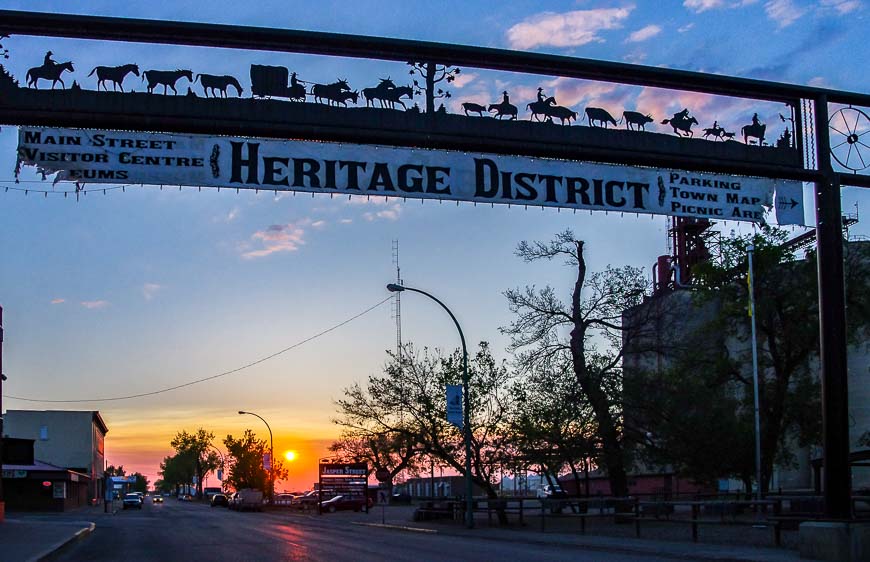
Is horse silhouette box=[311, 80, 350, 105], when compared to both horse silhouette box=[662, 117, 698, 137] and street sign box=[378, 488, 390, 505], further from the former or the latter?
street sign box=[378, 488, 390, 505]

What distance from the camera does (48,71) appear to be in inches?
500

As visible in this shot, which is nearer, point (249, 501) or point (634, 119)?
point (634, 119)

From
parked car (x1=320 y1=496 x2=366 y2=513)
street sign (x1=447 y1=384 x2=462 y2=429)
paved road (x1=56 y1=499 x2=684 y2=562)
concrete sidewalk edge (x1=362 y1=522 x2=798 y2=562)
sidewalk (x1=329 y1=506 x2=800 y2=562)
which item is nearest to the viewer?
concrete sidewalk edge (x1=362 y1=522 x2=798 y2=562)

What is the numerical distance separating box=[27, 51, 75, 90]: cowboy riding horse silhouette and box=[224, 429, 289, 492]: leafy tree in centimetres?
9454

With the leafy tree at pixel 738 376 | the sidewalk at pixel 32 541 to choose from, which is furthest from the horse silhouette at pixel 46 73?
the leafy tree at pixel 738 376

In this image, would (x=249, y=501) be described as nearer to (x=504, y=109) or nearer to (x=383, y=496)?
(x=383, y=496)

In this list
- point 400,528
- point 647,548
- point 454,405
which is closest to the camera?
point 647,548

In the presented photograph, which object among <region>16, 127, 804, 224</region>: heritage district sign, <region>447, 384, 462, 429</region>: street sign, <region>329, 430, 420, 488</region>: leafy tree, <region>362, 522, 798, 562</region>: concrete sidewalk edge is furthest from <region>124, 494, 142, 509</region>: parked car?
<region>16, 127, 804, 224</region>: heritage district sign

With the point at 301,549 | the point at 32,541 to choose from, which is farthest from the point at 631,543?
the point at 32,541

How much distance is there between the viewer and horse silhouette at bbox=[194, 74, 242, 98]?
42.7ft

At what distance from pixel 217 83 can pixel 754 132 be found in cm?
855

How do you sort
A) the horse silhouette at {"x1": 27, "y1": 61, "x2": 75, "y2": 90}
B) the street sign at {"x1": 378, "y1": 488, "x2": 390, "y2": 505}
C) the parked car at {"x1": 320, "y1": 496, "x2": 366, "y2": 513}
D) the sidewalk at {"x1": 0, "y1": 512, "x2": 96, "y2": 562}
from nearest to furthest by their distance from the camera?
the horse silhouette at {"x1": 27, "y1": 61, "x2": 75, "y2": 90} < the sidewalk at {"x1": 0, "y1": 512, "x2": 96, "y2": 562} < the street sign at {"x1": 378, "y1": 488, "x2": 390, "y2": 505} < the parked car at {"x1": 320, "y1": 496, "x2": 366, "y2": 513}

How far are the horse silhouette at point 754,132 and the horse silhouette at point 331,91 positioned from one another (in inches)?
259

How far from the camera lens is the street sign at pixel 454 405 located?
3472cm
